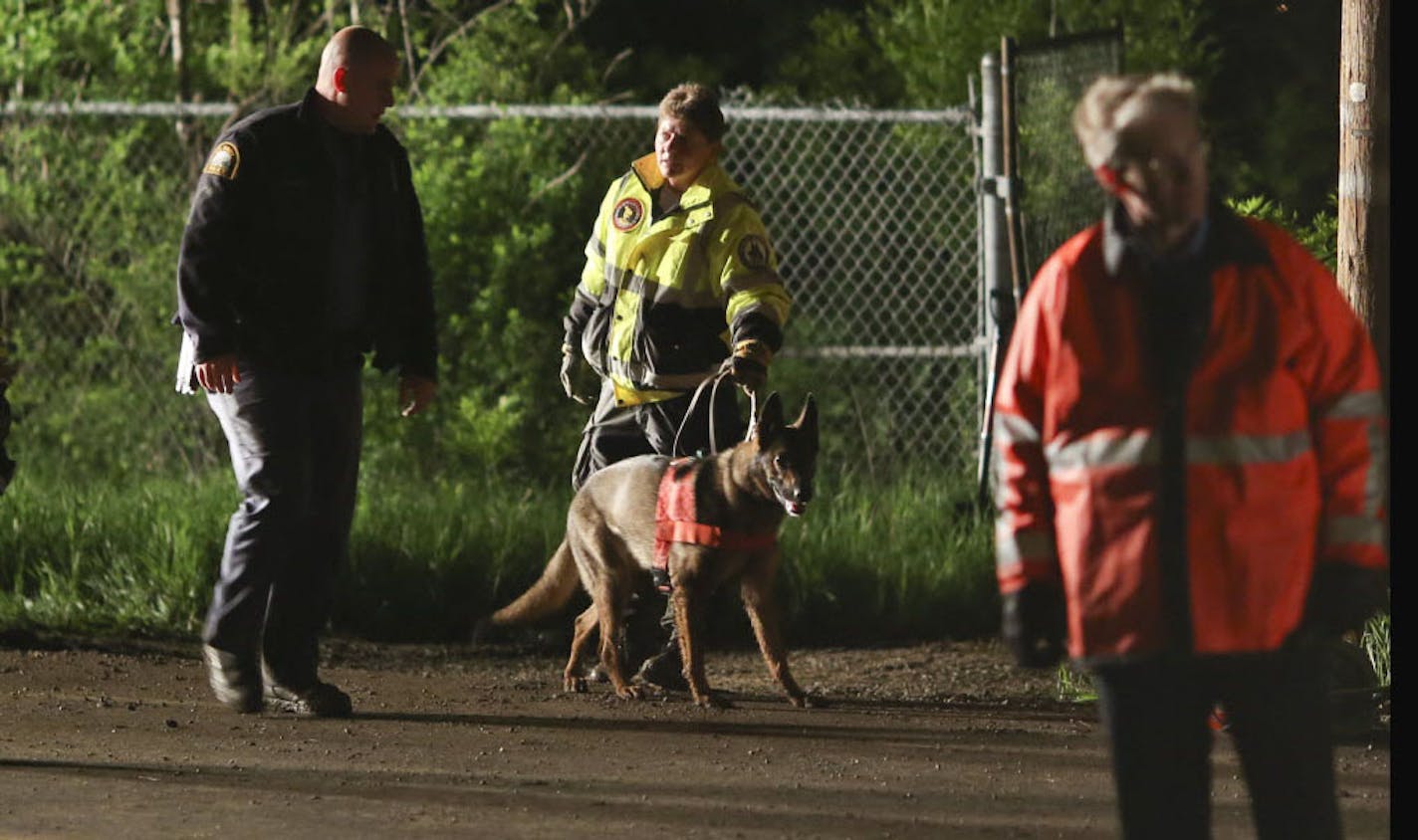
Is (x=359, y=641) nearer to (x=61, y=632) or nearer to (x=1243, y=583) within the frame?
(x=61, y=632)

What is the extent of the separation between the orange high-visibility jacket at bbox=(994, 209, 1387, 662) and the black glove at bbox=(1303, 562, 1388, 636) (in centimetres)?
2

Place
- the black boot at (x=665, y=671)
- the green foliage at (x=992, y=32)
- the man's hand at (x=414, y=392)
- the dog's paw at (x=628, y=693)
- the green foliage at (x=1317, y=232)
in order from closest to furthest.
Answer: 1. the man's hand at (x=414, y=392)
2. the dog's paw at (x=628, y=693)
3. the black boot at (x=665, y=671)
4. the green foliage at (x=1317, y=232)
5. the green foliage at (x=992, y=32)

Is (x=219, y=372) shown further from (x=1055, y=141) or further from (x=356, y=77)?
(x=1055, y=141)

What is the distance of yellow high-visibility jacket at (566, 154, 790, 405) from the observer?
7.21 m

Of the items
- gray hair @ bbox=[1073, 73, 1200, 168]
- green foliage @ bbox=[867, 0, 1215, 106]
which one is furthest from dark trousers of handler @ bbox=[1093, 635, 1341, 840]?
green foliage @ bbox=[867, 0, 1215, 106]

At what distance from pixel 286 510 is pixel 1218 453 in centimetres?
398

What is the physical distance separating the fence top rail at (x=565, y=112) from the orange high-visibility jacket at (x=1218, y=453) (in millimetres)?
6716

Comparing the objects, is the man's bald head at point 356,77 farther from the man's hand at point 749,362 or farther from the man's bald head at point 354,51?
the man's hand at point 749,362

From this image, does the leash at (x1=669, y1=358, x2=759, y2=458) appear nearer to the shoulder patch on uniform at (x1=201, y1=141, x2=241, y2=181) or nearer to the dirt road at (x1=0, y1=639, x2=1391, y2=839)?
the dirt road at (x1=0, y1=639, x2=1391, y2=839)

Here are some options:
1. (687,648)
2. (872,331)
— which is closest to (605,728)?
(687,648)

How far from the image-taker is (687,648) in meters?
7.32

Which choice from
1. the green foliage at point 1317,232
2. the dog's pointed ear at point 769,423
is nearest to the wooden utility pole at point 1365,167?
the green foliage at point 1317,232

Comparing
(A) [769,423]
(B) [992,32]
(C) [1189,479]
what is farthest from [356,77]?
(B) [992,32]

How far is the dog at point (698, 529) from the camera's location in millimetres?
7125
